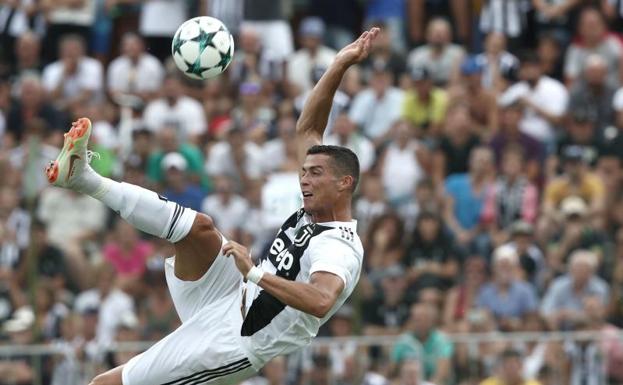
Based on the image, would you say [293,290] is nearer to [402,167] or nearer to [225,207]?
[225,207]

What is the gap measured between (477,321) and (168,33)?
689cm

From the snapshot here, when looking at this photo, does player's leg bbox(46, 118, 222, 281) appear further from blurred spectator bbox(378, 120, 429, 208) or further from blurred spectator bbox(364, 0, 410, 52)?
blurred spectator bbox(364, 0, 410, 52)

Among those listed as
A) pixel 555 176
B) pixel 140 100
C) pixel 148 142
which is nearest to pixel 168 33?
pixel 140 100

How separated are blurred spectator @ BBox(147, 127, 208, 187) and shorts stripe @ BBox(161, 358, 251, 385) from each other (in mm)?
7426

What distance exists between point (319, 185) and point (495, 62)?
354 inches

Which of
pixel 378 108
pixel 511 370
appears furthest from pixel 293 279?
pixel 378 108

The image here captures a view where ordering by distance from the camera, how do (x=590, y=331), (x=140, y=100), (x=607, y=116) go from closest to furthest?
(x=590, y=331) → (x=607, y=116) → (x=140, y=100)

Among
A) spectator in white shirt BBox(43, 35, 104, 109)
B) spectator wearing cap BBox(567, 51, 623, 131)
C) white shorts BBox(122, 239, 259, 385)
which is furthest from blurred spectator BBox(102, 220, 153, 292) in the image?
white shorts BBox(122, 239, 259, 385)

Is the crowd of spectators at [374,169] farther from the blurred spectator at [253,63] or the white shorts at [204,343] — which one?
the white shorts at [204,343]

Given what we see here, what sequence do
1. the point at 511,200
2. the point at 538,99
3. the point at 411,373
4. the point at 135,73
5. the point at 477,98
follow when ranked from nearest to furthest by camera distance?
the point at 411,373
the point at 511,200
the point at 538,99
the point at 477,98
the point at 135,73

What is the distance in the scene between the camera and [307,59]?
20266 millimetres

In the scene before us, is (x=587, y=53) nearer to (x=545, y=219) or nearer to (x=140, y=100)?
(x=545, y=219)

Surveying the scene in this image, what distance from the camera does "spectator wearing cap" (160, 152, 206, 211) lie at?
18203 mm

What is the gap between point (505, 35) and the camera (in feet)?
67.2
